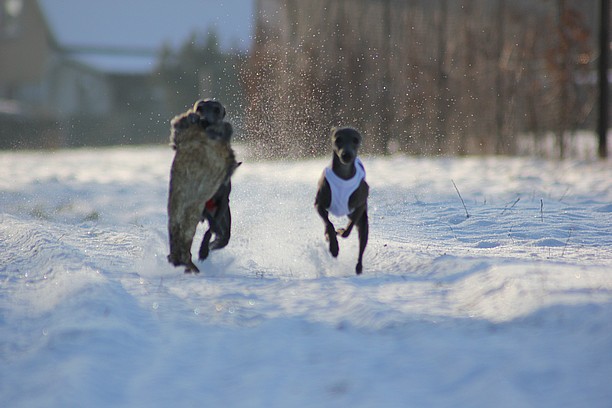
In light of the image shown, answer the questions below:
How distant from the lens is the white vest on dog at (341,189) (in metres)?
5.75

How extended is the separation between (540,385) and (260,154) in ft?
42.8

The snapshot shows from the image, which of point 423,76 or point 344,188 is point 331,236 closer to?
point 344,188

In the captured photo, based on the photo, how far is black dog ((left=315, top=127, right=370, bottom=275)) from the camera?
577 centimetres

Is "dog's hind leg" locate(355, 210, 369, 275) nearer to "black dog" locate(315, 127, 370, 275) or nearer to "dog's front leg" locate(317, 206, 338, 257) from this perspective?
"black dog" locate(315, 127, 370, 275)

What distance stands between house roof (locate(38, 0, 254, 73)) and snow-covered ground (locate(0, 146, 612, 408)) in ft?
93.8

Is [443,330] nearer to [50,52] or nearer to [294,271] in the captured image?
[294,271]

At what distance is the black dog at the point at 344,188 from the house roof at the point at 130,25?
2898 centimetres

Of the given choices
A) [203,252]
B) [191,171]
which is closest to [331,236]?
[203,252]

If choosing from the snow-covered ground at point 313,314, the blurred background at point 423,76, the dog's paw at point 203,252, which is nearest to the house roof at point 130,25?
the blurred background at point 423,76

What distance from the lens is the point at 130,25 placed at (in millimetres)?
39219

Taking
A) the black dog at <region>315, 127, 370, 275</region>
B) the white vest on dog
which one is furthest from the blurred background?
the white vest on dog

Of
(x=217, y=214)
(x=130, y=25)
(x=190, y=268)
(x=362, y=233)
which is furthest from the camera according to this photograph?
(x=130, y=25)

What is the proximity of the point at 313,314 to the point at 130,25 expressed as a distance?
37958 mm

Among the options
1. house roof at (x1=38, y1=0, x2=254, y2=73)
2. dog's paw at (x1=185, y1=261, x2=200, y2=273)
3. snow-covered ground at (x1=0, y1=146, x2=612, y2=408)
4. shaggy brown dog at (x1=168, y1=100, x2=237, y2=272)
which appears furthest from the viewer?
house roof at (x1=38, y1=0, x2=254, y2=73)
